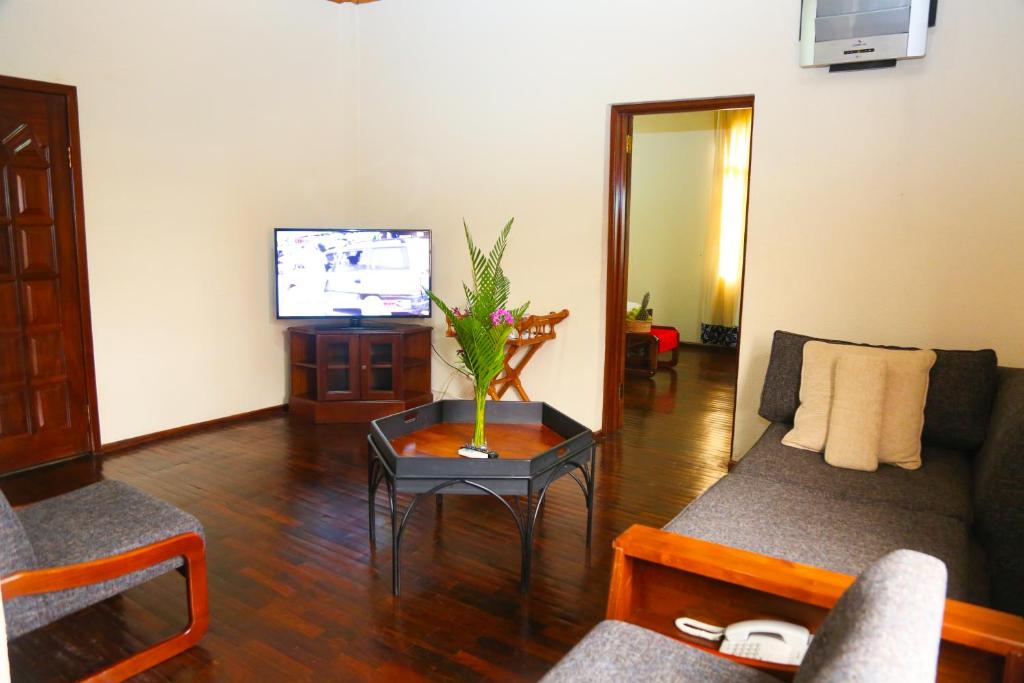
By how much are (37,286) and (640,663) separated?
3.90 meters

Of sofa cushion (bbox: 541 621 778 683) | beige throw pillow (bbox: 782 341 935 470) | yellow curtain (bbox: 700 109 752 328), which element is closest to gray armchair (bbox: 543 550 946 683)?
sofa cushion (bbox: 541 621 778 683)

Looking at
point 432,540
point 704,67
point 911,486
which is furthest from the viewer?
point 704,67

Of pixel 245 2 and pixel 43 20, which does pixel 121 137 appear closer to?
pixel 43 20

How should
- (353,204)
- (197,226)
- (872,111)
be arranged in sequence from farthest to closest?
(353,204)
(197,226)
(872,111)

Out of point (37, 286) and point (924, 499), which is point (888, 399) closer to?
point (924, 499)

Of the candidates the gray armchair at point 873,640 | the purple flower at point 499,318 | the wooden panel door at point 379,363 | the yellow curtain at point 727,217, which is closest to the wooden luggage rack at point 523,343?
the wooden panel door at point 379,363

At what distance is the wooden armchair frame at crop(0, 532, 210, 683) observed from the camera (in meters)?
1.99

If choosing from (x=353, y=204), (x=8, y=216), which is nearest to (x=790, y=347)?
(x=353, y=204)

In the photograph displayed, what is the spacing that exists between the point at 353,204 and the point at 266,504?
2880 millimetres

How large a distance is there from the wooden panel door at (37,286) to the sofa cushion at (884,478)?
3.65 m

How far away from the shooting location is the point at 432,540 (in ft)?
10.6

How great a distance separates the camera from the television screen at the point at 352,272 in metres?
5.09

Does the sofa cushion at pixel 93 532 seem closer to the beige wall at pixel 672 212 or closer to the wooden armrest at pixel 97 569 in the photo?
the wooden armrest at pixel 97 569


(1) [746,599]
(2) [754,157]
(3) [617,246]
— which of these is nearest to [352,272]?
(3) [617,246]
